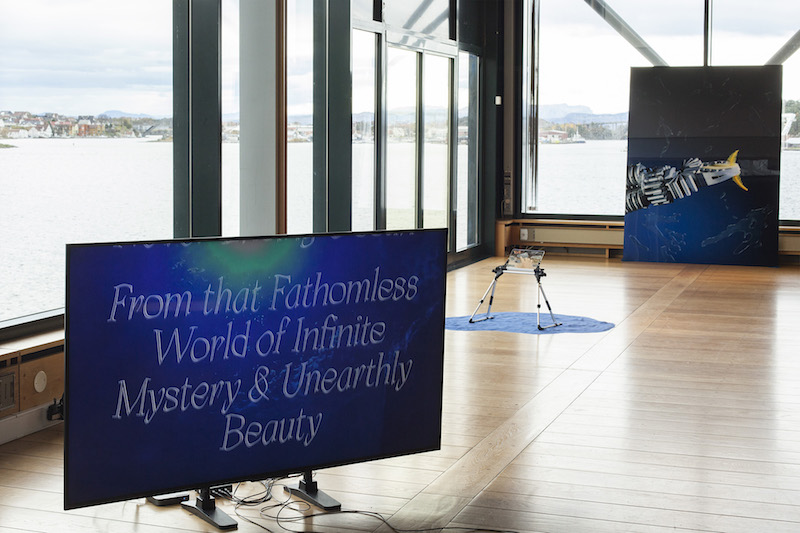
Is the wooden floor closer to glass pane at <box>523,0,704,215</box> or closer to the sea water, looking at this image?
the sea water

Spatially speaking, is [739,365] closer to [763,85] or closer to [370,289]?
[370,289]

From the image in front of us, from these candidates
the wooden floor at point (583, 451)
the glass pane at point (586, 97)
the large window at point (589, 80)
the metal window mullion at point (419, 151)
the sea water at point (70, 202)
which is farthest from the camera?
the glass pane at point (586, 97)

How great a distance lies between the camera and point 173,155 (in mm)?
5977

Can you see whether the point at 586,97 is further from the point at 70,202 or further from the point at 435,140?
the point at 70,202

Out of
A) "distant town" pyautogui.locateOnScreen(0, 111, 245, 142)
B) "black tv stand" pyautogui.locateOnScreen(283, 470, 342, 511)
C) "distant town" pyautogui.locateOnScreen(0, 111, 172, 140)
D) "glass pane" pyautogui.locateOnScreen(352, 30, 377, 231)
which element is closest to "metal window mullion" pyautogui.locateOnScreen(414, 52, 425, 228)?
"glass pane" pyautogui.locateOnScreen(352, 30, 377, 231)

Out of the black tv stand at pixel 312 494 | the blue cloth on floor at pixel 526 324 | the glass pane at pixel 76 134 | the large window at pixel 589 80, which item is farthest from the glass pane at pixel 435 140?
the black tv stand at pixel 312 494

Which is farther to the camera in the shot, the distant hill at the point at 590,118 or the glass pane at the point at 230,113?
the distant hill at the point at 590,118

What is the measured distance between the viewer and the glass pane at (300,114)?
24.5 ft

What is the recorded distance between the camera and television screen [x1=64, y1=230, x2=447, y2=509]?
9.75ft

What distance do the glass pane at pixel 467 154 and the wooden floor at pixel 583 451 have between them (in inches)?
168

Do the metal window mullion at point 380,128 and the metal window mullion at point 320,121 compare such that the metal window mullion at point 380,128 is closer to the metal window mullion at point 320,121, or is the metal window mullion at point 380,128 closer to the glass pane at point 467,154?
the metal window mullion at point 320,121

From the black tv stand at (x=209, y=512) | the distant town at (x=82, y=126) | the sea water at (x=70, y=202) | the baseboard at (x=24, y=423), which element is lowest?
the black tv stand at (x=209, y=512)

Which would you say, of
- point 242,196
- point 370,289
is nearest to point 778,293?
point 242,196

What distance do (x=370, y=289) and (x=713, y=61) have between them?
9.81m
